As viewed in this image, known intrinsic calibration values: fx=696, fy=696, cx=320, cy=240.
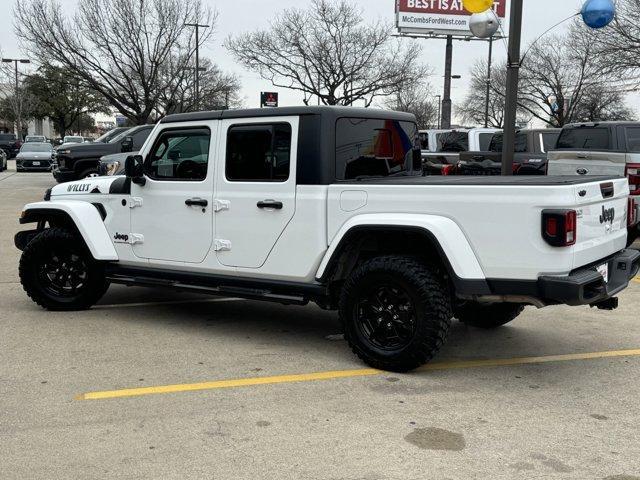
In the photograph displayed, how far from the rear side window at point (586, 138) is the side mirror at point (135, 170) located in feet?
22.2

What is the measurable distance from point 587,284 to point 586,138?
6.59 meters

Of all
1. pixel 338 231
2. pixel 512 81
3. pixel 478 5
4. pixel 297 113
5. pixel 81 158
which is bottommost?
pixel 338 231

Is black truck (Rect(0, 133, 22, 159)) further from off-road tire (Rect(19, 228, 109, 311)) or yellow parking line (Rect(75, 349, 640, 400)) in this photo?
yellow parking line (Rect(75, 349, 640, 400))

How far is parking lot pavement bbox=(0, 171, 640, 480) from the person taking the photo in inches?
135

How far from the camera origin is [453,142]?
15164 mm

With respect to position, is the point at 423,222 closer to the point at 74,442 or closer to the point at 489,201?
the point at 489,201

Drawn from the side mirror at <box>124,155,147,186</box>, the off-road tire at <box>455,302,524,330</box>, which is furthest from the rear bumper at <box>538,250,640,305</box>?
the side mirror at <box>124,155,147,186</box>

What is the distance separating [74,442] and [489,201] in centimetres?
275

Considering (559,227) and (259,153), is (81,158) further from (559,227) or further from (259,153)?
(559,227)

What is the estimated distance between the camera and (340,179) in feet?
16.7

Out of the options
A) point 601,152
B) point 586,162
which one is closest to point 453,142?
point 586,162

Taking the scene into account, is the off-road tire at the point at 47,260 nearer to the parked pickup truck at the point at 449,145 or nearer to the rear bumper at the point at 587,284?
the rear bumper at the point at 587,284

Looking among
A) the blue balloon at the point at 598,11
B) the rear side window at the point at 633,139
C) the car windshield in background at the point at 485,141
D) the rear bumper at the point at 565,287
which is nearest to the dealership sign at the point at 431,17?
the car windshield in background at the point at 485,141

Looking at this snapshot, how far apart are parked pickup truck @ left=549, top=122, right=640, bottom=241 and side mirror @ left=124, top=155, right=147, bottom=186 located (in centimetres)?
625
